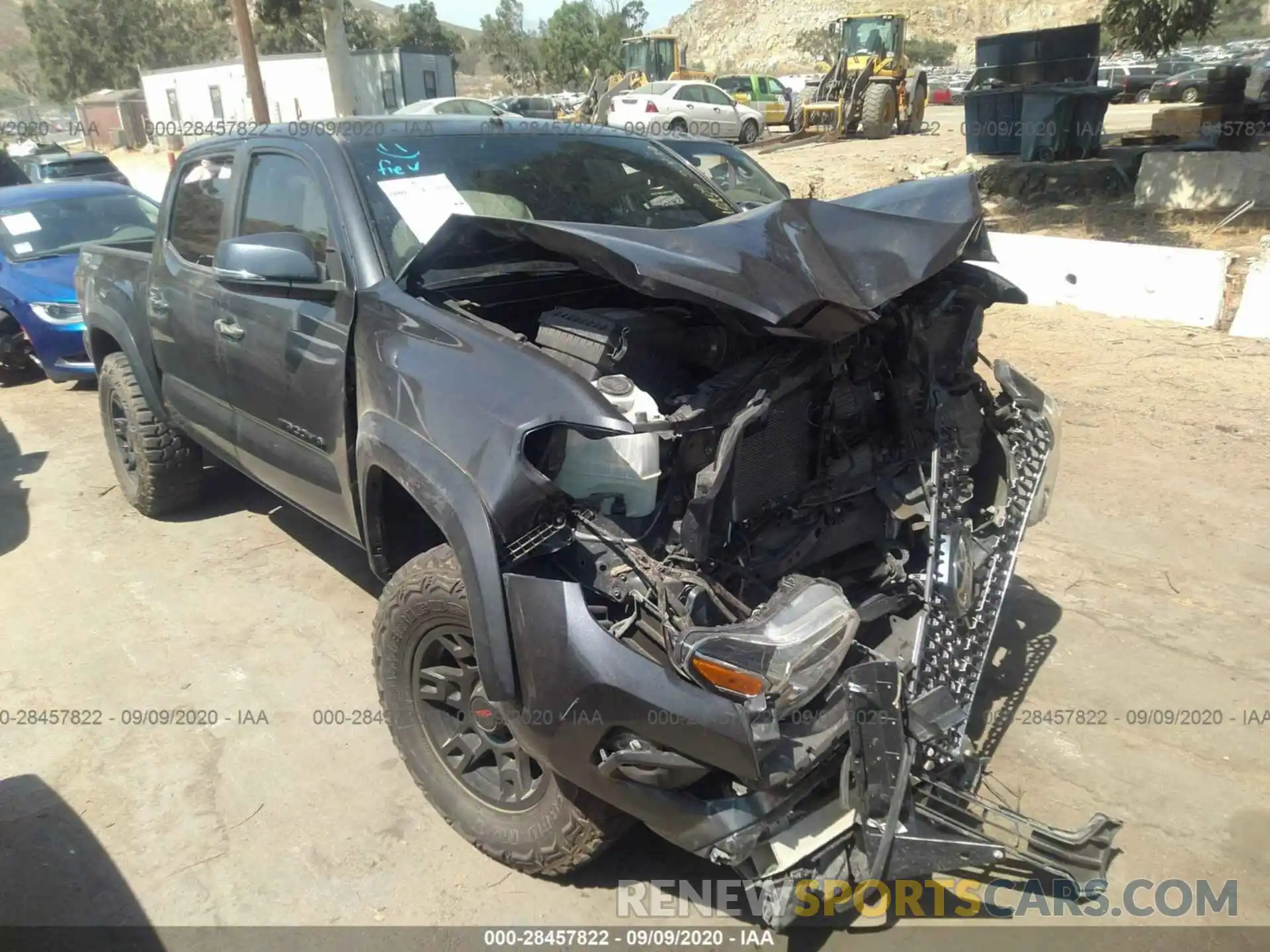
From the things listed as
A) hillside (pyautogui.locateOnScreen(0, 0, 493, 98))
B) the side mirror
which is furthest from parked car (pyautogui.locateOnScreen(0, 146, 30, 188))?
hillside (pyautogui.locateOnScreen(0, 0, 493, 98))

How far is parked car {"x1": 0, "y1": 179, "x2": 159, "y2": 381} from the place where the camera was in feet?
24.0

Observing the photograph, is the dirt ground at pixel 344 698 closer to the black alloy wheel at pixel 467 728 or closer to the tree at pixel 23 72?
the black alloy wheel at pixel 467 728

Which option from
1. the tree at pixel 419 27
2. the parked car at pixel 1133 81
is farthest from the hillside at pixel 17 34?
the parked car at pixel 1133 81

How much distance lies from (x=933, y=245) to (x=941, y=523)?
2.82ft

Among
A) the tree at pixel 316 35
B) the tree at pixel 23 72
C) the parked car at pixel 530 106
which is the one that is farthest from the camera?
the tree at pixel 23 72

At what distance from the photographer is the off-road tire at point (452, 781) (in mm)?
2469

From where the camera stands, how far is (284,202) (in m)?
3.59

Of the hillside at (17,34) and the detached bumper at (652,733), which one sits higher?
the hillside at (17,34)

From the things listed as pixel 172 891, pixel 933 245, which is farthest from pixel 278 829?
pixel 933 245

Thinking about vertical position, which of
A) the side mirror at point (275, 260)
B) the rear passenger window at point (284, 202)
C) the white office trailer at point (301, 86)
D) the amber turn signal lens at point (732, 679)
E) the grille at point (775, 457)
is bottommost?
the amber turn signal lens at point (732, 679)

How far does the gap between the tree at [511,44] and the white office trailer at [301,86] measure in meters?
37.1

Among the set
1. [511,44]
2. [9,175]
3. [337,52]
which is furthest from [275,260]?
[511,44]

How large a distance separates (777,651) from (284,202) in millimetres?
2652

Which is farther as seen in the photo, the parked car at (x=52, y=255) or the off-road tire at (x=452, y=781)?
the parked car at (x=52, y=255)
